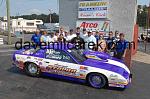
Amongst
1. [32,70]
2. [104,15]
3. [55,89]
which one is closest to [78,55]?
[55,89]

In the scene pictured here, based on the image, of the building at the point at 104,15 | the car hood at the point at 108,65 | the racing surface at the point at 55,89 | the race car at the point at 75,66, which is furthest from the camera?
the building at the point at 104,15

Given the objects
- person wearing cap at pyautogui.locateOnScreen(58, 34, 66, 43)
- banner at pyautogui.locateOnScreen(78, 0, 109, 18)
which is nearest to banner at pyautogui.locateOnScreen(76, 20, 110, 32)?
banner at pyautogui.locateOnScreen(78, 0, 109, 18)

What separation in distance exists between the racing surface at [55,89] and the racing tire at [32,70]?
0.69ft

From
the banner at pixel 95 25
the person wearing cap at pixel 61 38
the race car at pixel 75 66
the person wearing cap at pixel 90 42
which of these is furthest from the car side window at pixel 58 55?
the banner at pixel 95 25

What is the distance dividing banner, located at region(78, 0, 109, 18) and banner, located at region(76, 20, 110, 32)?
405mm

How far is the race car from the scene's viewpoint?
822 centimetres

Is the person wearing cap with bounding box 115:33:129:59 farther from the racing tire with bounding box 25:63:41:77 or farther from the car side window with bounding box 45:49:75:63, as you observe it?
the racing tire with bounding box 25:63:41:77

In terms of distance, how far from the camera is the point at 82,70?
28.0 feet

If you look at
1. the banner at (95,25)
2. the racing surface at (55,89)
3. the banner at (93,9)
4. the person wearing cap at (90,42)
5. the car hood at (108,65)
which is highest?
the banner at (93,9)

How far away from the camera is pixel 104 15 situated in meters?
17.0

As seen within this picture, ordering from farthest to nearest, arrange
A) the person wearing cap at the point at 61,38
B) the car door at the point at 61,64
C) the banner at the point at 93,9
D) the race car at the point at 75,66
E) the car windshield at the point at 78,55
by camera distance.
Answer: the banner at the point at 93,9, the person wearing cap at the point at 61,38, the car windshield at the point at 78,55, the car door at the point at 61,64, the race car at the point at 75,66

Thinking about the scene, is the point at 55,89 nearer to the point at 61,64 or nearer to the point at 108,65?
the point at 61,64

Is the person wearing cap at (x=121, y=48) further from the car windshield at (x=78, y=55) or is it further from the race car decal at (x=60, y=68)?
the race car decal at (x=60, y=68)

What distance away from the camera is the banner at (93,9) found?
55.7 ft
